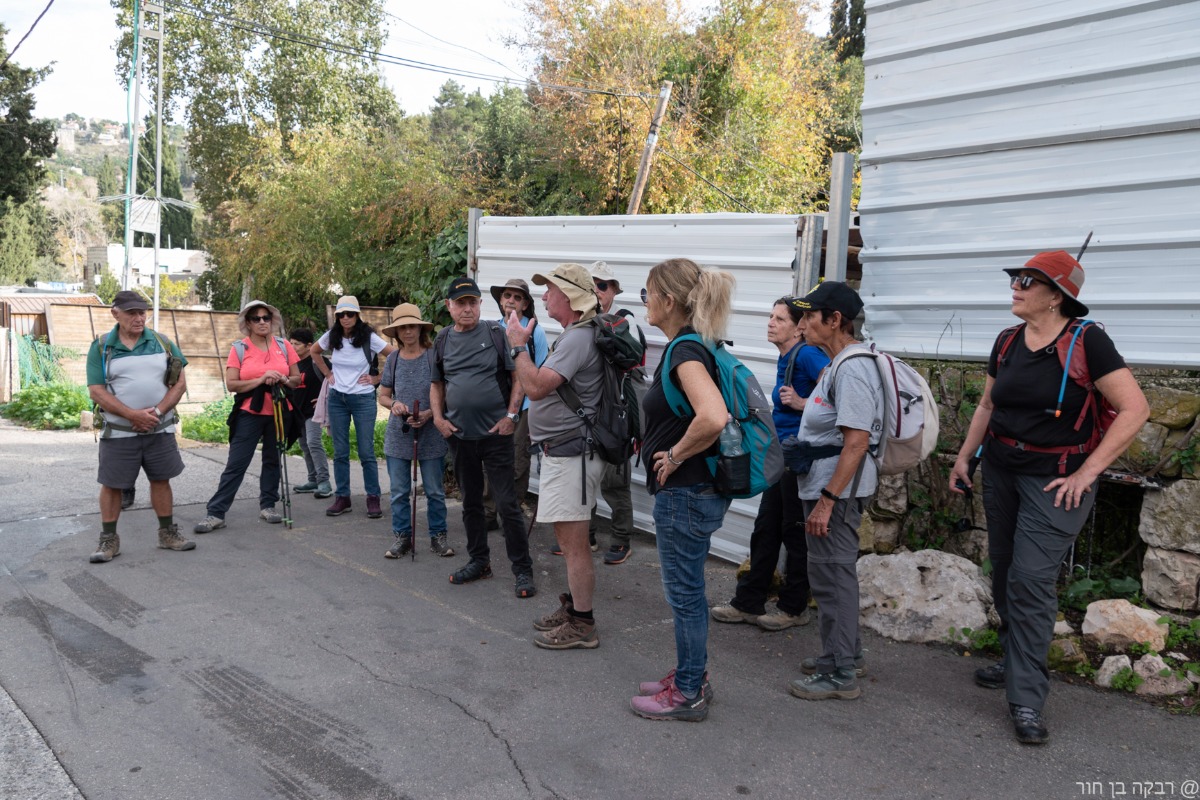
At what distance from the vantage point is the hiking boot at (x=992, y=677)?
4.19m

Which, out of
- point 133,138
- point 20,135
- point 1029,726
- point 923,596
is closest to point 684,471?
point 1029,726

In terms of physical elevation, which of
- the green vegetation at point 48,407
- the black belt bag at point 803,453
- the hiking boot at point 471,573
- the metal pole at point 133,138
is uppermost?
the metal pole at point 133,138

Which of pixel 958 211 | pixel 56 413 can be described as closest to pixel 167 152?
pixel 56 413

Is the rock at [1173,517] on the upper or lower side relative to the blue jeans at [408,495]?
upper

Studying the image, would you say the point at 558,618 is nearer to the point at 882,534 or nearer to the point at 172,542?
the point at 882,534

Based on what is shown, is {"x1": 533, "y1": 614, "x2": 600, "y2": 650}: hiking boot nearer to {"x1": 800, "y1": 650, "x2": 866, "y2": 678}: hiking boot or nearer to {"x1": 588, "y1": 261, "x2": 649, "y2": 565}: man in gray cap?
{"x1": 800, "y1": 650, "x2": 866, "y2": 678}: hiking boot

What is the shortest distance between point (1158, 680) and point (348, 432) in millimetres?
5804

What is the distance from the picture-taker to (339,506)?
7625 millimetres

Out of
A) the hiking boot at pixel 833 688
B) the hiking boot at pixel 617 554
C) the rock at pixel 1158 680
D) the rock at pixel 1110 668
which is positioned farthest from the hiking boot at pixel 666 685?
the hiking boot at pixel 617 554

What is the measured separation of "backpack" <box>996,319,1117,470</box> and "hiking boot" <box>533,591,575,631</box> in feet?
8.08

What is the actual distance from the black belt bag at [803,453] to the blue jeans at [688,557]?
0.59m

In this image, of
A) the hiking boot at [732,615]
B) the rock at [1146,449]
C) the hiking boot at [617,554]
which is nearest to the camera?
the rock at [1146,449]

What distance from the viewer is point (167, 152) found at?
63.8 meters

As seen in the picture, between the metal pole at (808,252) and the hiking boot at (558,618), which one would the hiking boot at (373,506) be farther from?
the metal pole at (808,252)
